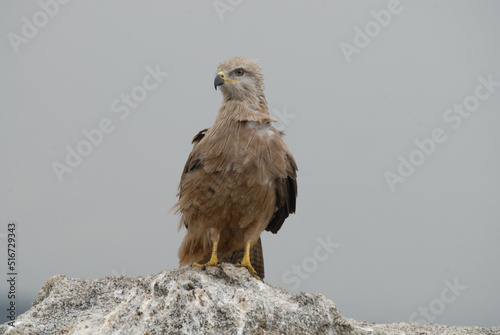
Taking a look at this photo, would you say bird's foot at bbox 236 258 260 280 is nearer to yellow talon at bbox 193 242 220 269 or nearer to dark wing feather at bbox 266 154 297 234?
yellow talon at bbox 193 242 220 269

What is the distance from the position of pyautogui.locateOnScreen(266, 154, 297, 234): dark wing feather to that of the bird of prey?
1 centimetres

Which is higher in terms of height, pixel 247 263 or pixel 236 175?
pixel 236 175

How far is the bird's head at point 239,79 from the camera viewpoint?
563 cm

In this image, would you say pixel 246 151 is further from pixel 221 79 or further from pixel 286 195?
pixel 221 79

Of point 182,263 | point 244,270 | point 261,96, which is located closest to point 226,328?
point 244,270

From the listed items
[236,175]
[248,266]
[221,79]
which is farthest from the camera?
[221,79]

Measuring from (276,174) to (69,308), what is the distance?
2.36 m

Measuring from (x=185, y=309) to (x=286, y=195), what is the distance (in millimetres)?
1981

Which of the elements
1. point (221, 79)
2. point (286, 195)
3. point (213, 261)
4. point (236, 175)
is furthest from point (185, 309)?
point (221, 79)

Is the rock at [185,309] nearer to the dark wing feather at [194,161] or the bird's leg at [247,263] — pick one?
the bird's leg at [247,263]

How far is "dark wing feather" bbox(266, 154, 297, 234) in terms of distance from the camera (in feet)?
18.4

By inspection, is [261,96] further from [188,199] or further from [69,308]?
[69,308]

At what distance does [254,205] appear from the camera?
5.36 metres

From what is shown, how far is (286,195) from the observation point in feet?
18.6
